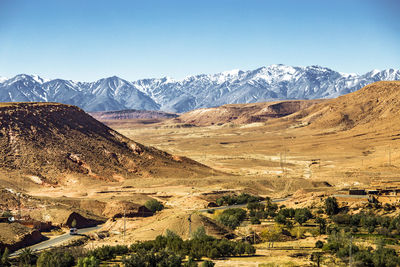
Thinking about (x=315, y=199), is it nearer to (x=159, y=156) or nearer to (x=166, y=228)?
(x=166, y=228)

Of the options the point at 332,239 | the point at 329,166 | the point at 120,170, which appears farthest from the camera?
the point at 329,166

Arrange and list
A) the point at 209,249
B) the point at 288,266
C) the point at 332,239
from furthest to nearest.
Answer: the point at 332,239, the point at 209,249, the point at 288,266

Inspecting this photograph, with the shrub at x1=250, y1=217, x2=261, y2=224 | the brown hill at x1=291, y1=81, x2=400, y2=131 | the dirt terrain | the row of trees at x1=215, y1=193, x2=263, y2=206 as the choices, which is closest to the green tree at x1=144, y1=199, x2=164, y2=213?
the dirt terrain

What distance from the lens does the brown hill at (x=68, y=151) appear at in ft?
290

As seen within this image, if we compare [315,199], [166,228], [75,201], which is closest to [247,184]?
[315,199]

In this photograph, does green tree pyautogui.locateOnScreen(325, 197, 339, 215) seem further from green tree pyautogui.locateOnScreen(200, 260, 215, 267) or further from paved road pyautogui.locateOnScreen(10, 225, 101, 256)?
paved road pyautogui.locateOnScreen(10, 225, 101, 256)

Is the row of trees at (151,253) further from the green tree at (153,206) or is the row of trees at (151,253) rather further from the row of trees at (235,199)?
the row of trees at (235,199)

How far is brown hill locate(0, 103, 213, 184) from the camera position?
88.4 metres

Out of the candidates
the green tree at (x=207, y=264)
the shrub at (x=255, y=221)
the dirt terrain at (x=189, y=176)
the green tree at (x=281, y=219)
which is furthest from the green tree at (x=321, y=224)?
the green tree at (x=207, y=264)

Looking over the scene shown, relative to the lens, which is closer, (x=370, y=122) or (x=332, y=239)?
(x=332, y=239)

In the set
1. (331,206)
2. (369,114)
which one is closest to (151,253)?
(331,206)

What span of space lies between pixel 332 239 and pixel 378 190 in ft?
62.8

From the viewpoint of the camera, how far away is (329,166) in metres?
119

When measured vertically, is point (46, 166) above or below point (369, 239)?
above
